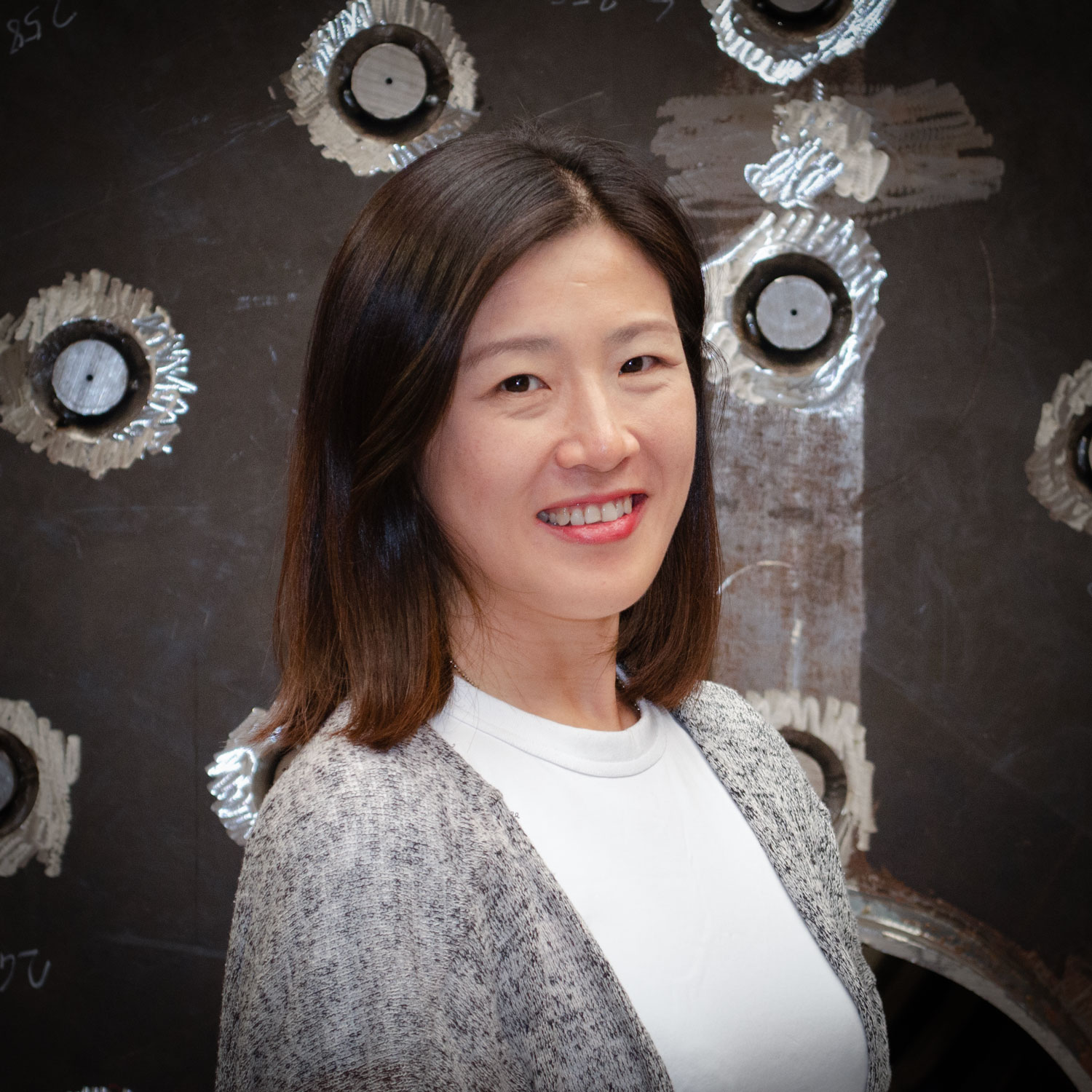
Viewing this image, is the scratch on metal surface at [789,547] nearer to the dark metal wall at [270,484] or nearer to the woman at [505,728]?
the dark metal wall at [270,484]

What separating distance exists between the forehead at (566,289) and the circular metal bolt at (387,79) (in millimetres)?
770

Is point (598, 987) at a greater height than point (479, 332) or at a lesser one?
lesser

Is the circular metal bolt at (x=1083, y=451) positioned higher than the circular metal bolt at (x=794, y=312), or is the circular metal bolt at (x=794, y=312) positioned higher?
the circular metal bolt at (x=794, y=312)

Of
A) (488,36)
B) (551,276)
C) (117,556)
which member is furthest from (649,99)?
(117,556)

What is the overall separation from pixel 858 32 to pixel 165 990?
1623 mm

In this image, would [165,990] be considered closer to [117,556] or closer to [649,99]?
[117,556]

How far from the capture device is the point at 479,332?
65 cm

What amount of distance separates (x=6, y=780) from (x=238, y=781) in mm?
324

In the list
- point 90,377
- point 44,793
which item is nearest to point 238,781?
point 44,793

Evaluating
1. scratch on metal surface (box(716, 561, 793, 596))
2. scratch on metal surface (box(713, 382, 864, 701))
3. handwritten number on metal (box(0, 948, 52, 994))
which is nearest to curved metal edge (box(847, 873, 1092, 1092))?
scratch on metal surface (box(713, 382, 864, 701))

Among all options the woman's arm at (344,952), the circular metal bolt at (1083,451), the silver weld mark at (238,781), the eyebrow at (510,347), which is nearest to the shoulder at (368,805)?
the woman's arm at (344,952)

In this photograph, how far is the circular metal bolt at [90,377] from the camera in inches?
52.3

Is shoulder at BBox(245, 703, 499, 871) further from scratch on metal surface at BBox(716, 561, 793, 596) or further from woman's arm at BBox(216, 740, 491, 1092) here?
scratch on metal surface at BBox(716, 561, 793, 596)

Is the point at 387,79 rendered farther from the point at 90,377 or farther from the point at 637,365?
the point at 637,365
